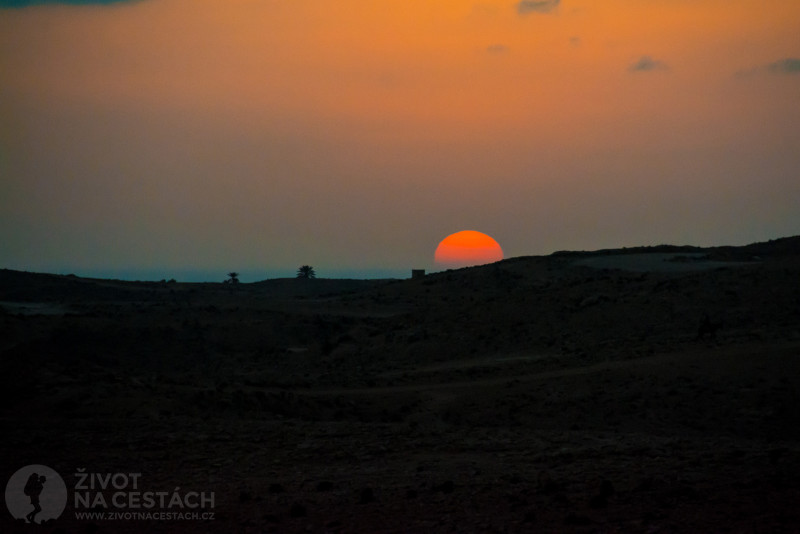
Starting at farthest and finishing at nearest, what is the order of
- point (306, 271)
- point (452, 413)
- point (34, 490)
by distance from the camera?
point (306, 271), point (452, 413), point (34, 490)

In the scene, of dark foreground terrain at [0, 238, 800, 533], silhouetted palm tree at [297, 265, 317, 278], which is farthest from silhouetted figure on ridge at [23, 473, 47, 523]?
silhouetted palm tree at [297, 265, 317, 278]

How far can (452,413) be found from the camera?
19344mm

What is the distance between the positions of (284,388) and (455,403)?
282 inches

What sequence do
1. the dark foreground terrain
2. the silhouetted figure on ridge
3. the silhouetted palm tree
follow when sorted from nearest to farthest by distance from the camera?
the dark foreground terrain → the silhouetted figure on ridge → the silhouetted palm tree

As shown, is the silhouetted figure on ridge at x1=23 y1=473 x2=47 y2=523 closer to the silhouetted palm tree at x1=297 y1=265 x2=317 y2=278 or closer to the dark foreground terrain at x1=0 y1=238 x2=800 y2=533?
the dark foreground terrain at x1=0 y1=238 x2=800 y2=533

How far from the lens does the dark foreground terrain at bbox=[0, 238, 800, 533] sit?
31.1 feet

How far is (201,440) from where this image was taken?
1388cm

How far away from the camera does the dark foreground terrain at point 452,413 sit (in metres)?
9.48

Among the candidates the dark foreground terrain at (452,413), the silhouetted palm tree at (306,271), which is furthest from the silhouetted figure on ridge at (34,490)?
the silhouetted palm tree at (306,271)

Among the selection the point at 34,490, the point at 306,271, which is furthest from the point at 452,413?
the point at 306,271

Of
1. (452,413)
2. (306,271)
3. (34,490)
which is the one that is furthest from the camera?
(306,271)

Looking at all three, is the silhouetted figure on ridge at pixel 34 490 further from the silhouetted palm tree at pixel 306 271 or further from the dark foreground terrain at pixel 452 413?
the silhouetted palm tree at pixel 306 271

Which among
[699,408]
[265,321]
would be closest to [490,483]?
[699,408]

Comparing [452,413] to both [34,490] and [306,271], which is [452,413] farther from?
[306,271]
